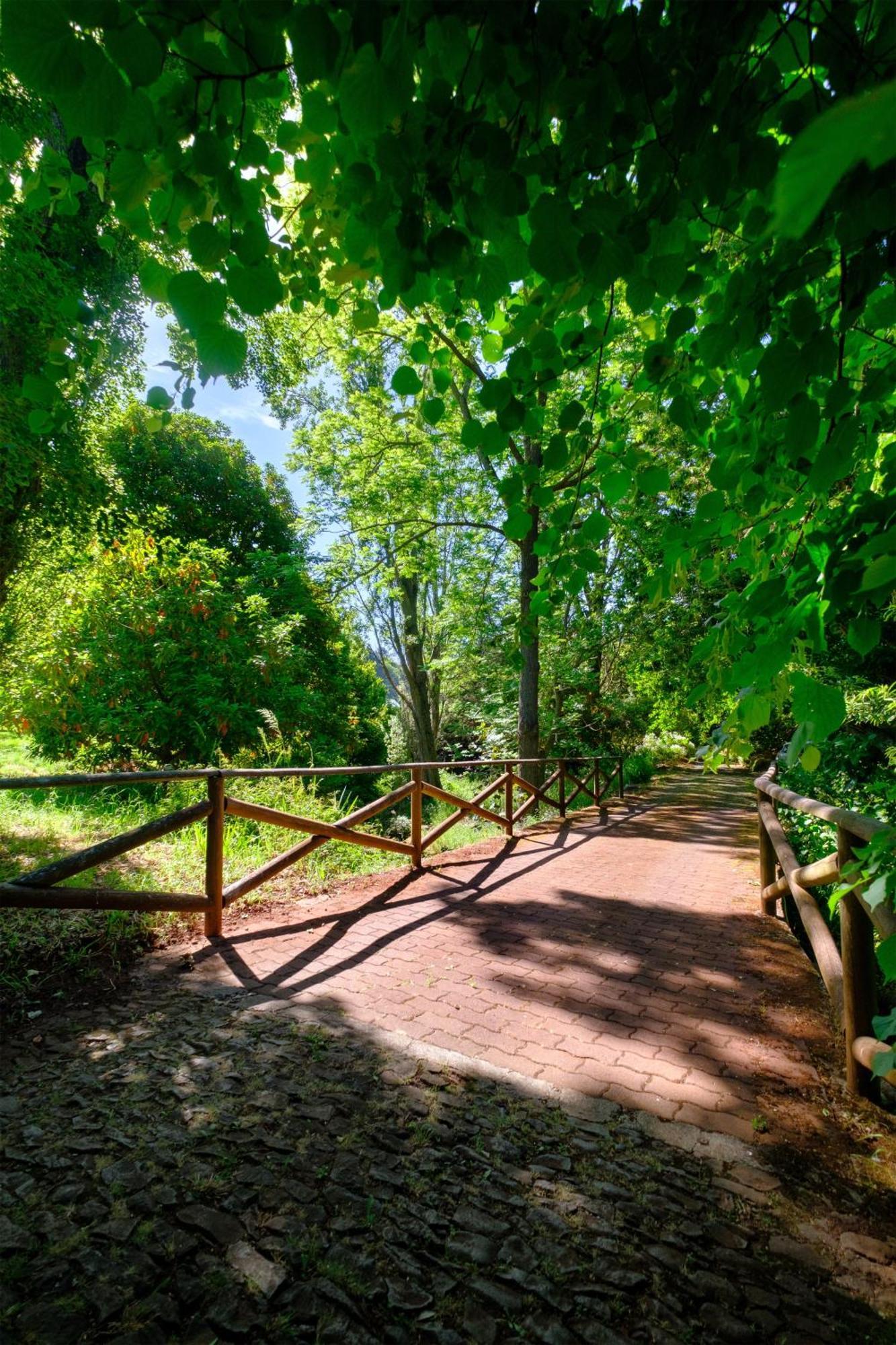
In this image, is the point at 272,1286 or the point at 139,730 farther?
the point at 139,730

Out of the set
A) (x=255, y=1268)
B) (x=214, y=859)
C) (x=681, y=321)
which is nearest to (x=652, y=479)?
(x=681, y=321)

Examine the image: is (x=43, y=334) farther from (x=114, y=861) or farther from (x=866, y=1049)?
(x=866, y=1049)

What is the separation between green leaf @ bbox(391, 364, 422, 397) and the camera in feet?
6.60

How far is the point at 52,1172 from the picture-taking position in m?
2.10

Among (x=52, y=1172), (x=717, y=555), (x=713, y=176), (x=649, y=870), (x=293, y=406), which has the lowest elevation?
(x=649, y=870)

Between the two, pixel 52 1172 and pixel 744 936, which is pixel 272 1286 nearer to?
pixel 52 1172

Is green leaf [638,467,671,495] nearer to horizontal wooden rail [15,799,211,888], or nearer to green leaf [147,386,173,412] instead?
green leaf [147,386,173,412]

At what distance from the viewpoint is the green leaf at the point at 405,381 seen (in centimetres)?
201

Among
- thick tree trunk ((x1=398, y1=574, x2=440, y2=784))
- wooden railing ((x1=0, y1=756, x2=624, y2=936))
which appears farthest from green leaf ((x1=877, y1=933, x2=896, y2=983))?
thick tree trunk ((x1=398, y1=574, x2=440, y2=784))

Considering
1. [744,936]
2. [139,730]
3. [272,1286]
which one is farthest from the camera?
[139,730]

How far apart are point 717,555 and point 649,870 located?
18.3 ft

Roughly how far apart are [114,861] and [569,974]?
3.84 metres

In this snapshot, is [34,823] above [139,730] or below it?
below

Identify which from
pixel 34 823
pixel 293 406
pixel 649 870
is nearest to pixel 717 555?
pixel 649 870
